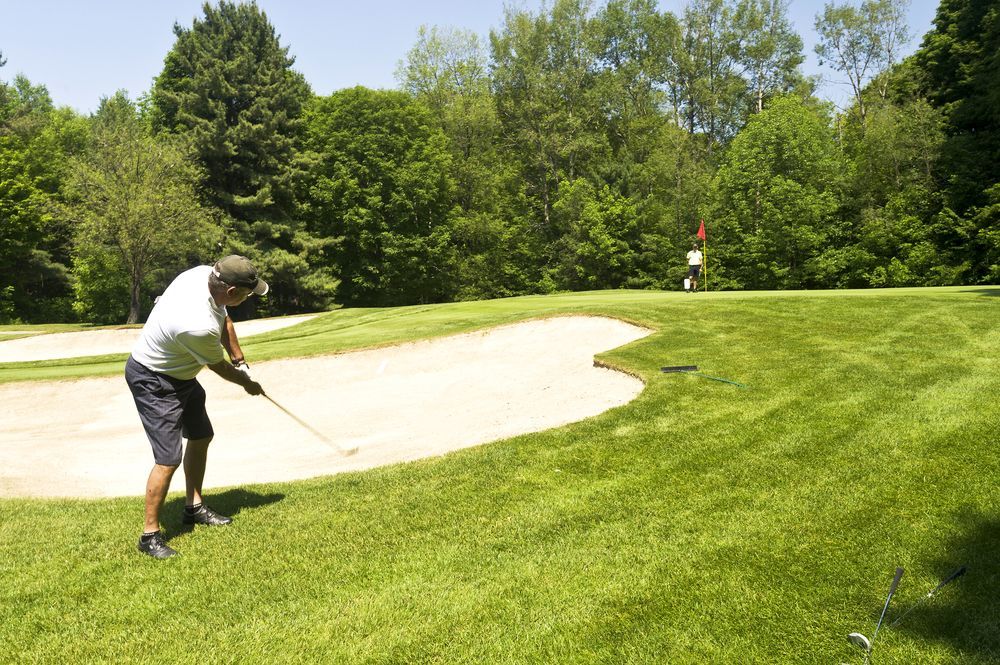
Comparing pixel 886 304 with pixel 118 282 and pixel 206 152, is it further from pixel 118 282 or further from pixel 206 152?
pixel 118 282

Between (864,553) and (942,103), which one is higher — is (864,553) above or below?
below

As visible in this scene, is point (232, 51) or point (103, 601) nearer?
point (103, 601)

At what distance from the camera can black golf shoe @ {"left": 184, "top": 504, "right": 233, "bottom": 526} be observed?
20.5 ft

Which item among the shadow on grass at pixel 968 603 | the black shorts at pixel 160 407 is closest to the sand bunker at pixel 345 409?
the black shorts at pixel 160 407

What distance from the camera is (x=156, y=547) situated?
5.52m

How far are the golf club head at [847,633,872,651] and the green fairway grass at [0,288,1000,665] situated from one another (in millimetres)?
69

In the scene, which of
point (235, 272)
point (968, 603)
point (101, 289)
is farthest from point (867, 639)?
point (101, 289)

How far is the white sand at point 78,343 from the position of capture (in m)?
22.7

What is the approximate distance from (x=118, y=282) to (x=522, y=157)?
Answer: 3254 cm

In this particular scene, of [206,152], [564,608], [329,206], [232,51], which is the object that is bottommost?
[564,608]

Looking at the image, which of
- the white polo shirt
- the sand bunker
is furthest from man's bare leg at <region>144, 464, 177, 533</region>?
the sand bunker

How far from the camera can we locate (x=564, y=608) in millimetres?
4246

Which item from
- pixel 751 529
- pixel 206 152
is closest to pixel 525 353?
pixel 751 529

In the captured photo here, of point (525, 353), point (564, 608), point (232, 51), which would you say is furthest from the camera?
point (232, 51)
